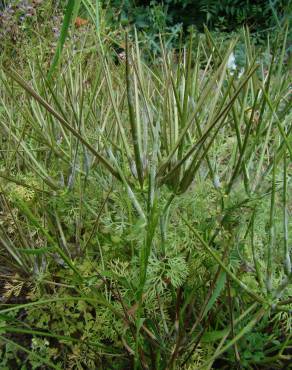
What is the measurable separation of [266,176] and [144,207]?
0.37 m

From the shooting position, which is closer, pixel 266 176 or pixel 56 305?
pixel 266 176

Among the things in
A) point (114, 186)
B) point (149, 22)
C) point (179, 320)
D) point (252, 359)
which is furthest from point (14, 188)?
point (149, 22)

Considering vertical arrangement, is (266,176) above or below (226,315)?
above

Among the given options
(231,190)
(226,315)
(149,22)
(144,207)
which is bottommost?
(226,315)

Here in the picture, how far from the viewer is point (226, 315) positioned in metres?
1.59

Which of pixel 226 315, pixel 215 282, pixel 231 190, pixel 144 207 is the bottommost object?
pixel 226 315

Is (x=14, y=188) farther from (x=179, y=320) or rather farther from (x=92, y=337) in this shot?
(x=179, y=320)

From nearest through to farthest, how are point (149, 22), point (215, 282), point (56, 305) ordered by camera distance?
1. point (215, 282)
2. point (56, 305)
3. point (149, 22)

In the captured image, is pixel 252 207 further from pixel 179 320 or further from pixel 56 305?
pixel 56 305

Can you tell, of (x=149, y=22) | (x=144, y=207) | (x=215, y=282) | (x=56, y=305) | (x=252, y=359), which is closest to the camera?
(x=215, y=282)

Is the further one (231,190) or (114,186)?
(114,186)

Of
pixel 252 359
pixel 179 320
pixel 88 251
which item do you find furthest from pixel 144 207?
pixel 252 359

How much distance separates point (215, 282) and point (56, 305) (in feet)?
2.16

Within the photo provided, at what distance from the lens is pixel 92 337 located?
157 cm
